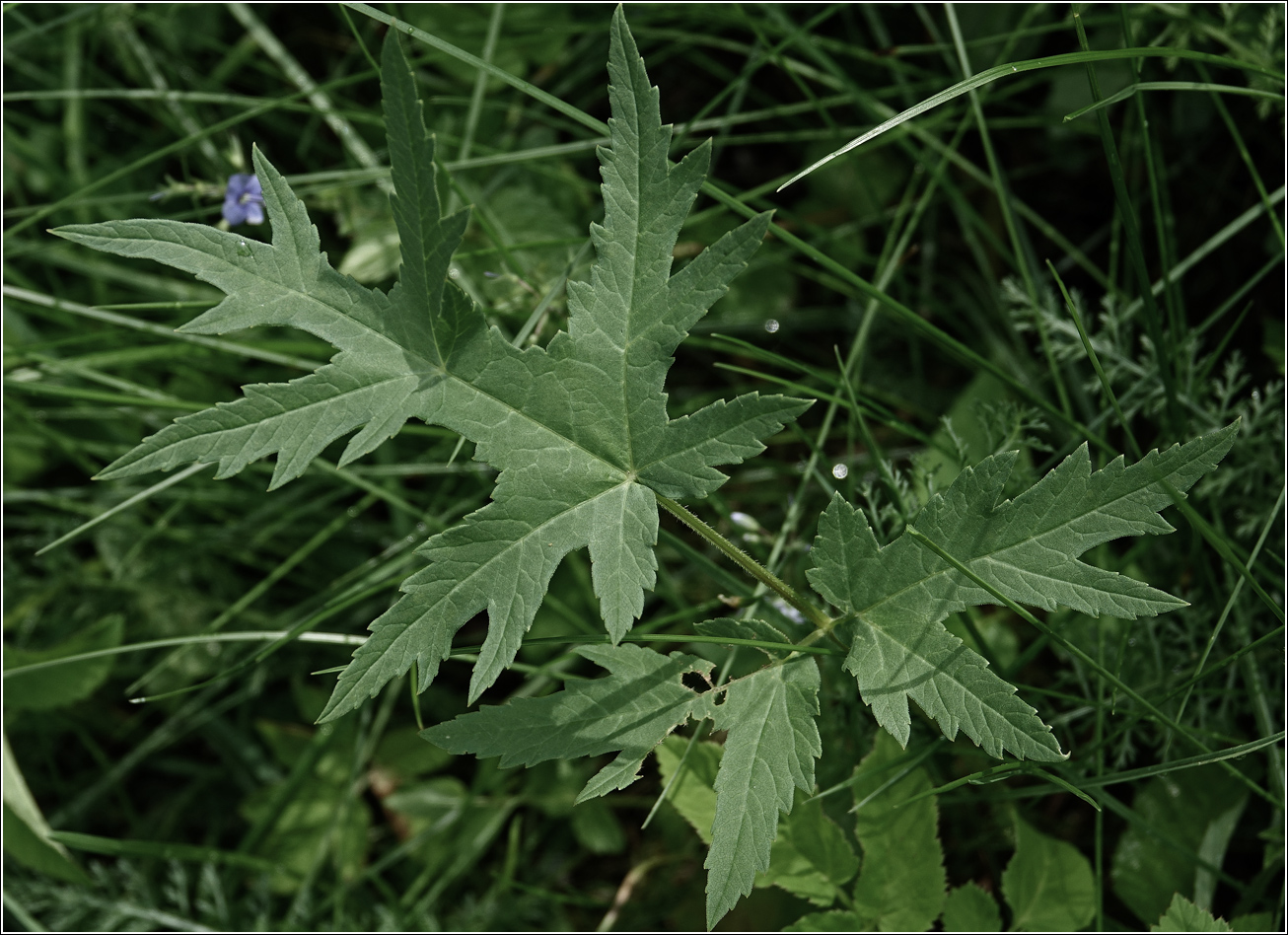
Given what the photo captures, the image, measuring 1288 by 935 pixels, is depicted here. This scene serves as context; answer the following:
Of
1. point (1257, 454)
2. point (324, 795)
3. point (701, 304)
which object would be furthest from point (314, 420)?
point (1257, 454)

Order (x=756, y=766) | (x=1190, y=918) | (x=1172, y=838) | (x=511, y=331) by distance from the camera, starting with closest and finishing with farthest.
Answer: (x=756, y=766) < (x=1190, y=918) < (x=1172, y=838) < (x=511, y=331)

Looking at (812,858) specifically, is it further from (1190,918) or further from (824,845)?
(1190,918)

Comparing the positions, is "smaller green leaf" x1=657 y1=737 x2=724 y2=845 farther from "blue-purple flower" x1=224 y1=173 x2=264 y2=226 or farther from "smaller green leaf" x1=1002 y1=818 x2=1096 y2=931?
"blue-purple flower" x1=224 y1=173 x2=264 y2=226

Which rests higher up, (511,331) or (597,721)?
(511,331)

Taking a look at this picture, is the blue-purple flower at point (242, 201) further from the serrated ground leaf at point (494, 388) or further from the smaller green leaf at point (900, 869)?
the smaller green leaf at point (900, 869)

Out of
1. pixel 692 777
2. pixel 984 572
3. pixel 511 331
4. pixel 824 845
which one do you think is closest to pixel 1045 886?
pixel 824 845

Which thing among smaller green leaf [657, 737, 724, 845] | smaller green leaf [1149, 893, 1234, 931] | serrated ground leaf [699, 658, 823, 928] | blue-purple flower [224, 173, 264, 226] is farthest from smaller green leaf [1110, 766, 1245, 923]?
blue-purple flower [224, 173, 264, 226]
